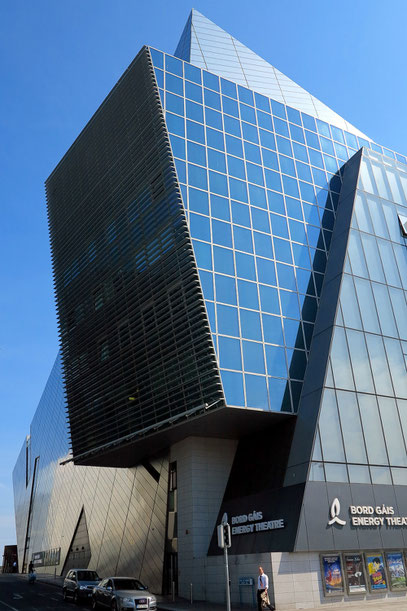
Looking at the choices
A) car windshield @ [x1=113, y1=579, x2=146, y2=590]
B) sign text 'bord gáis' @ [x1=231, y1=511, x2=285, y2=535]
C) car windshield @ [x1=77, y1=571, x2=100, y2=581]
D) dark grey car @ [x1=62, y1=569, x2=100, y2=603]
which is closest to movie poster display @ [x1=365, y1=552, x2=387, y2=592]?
sign text 'bord gáis' @ [x1=231, y1=511, x2=285, y2=535]

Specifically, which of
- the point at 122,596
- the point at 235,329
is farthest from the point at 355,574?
the point at 235,329

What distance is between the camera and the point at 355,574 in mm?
24031

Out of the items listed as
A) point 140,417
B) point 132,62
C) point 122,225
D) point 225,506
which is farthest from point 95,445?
point 132,62

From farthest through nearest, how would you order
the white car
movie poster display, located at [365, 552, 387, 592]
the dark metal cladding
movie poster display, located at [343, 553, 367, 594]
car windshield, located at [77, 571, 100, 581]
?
car windshield, located at [77, 571, 100, 581], the dark metal cladding, movie poster display, located at [365, 552, 387, 592], movie poster display, located at [343, 553, 367, 594], the white car

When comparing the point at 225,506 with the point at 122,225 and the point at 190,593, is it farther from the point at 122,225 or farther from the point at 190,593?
the point at 122,225

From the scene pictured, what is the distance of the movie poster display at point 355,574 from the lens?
2372cm

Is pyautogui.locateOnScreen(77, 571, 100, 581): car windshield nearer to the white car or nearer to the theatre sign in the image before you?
the white car

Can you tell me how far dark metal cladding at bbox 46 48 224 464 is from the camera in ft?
95.2

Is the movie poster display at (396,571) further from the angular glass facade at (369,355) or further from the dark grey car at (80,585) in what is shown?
the dark grey car at (80,585)

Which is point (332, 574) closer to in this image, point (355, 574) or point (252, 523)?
point (355, 574)

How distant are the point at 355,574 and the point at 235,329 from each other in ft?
43.0

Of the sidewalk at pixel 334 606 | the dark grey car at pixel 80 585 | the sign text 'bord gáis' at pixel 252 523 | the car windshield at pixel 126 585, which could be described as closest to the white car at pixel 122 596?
the car windshield at pixel 126 585

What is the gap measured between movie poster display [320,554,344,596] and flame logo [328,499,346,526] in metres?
1.43

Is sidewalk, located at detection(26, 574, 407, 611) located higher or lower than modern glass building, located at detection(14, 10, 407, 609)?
lower
